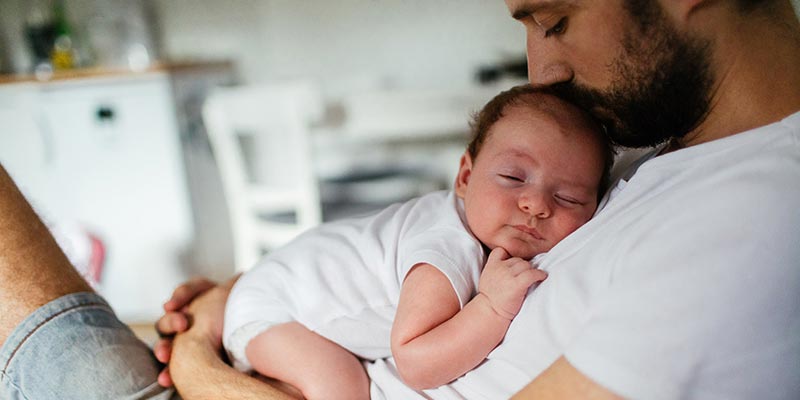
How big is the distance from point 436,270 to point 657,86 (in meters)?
0.35

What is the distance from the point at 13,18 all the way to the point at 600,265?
424cm

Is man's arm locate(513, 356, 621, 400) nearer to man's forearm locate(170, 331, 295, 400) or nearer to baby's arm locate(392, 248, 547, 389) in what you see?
baby's arm locate(392, 248, 547, 389)

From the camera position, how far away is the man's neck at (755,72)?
28.3 inches

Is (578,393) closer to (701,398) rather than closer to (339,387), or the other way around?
(701,398)

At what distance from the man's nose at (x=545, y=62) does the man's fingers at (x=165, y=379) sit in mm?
724

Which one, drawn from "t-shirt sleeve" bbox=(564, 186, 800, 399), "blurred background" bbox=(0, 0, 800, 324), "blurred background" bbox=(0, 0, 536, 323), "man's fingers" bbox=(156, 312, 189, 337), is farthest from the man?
"blurred background" bbox=(0, 0, 536, 323)

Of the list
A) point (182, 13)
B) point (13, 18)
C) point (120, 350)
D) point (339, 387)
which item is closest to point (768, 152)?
point (339, 387)

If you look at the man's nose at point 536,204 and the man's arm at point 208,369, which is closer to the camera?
the man's nose at point 536,204

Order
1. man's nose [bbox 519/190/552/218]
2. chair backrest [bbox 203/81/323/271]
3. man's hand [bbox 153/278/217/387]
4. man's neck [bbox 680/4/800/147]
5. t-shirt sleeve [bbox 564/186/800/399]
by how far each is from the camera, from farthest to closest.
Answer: chair backrest [bbox 203/81/323/271] < man's hand [bbox 153/278/217/387] < man's nose [bbox 519/190/552/218] < man's neck [bbox 680/4/800/147] < t-shirt sleeve [bbox 564/186/800/399]

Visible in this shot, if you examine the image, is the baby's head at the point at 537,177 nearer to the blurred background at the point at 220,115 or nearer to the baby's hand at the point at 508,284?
the baby's hand at the point at 508,284

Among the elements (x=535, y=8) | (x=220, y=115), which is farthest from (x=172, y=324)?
(x=220, y=115)

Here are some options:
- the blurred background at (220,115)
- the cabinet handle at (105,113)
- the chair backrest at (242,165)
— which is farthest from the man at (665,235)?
the cabinet handle at (105,113)

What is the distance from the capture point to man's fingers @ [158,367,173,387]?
3.31 feet

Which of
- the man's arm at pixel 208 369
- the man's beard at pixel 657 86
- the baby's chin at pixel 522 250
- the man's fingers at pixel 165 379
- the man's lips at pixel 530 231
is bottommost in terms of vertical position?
the man's fingers at pixel 165 379
